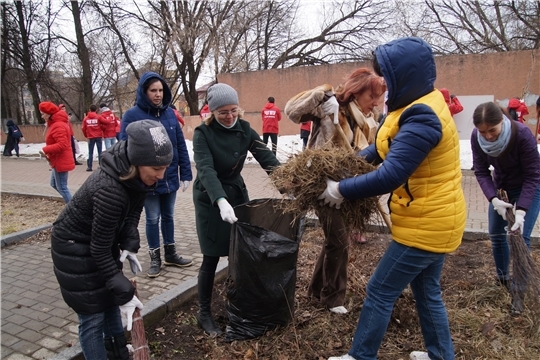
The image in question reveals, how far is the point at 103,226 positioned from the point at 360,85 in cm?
197

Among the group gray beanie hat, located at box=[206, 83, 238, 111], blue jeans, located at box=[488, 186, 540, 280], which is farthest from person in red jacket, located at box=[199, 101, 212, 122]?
blue jeans, located at box=[488, 186, 540, 280]

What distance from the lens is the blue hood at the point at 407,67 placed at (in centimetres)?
189

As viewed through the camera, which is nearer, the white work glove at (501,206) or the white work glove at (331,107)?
the white work glove at (331,107)

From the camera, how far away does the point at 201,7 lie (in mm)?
20141

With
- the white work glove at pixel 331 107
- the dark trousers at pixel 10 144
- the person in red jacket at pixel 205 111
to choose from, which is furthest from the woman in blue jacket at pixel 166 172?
the dark trousers at pixel 10 144

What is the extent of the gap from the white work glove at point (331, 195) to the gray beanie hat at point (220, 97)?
913mm

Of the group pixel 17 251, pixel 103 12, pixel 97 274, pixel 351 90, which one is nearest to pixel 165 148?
pixel 97 274

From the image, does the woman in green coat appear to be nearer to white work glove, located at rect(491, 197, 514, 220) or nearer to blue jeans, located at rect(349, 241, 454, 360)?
blue jeans, located at rect(349, 241, 454, 360)

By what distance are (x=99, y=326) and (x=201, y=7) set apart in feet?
66.7

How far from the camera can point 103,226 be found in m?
2.00

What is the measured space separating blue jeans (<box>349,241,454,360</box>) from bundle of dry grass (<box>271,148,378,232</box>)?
40cm

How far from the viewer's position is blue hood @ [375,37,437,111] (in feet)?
6.21

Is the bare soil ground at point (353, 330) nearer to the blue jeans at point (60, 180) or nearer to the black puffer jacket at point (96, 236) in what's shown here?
the black puffer jacket at point (96, 236)

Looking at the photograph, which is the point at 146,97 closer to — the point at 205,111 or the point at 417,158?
the point at 417,158
